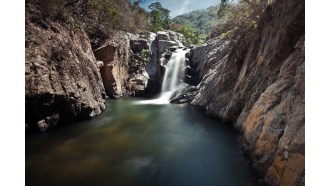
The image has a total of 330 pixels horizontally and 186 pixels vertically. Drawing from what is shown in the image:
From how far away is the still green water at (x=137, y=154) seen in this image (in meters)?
5.06

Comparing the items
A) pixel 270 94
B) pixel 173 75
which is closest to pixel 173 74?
pixel 173 75

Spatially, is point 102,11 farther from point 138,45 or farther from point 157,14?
point 157,14

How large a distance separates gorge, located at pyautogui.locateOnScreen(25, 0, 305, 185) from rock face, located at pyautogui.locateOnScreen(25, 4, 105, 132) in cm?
4

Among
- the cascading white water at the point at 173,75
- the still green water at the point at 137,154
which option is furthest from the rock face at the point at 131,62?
the still green water at the point at 137,154

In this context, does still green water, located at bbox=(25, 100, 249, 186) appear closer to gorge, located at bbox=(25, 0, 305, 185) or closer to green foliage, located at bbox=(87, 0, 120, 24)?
gorge, located at bbox=(25, 0, 305, 185)

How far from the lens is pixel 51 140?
7.40 meters

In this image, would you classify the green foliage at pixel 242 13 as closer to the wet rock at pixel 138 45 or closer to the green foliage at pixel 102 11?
the wet rock at pixel 138 45

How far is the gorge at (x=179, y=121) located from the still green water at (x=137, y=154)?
0.02 meters

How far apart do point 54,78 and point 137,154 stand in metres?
4.25

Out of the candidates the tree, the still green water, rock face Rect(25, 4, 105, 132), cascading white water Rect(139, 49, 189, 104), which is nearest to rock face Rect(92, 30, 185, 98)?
cascading white water Rect(139, 49, 189, 104)

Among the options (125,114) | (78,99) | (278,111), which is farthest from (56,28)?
(278,111)

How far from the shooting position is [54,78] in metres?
8.56
